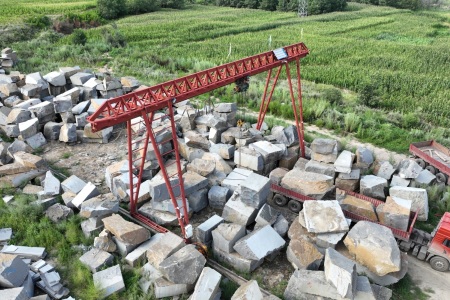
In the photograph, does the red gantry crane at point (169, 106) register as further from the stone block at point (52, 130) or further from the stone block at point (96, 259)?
the stone block at point (52, 130)

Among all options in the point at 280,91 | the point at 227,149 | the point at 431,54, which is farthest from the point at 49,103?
the point at 431,54

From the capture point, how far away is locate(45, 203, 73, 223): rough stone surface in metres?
9.66

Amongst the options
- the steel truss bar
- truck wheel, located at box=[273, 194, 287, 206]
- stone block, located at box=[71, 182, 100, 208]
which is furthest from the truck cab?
stone block, located at box=[71, 182, 100, 208]

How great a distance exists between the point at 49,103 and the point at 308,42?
→ 77.5 feet

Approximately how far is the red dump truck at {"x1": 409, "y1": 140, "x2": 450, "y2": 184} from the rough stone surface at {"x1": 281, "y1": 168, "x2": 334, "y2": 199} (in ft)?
13.9

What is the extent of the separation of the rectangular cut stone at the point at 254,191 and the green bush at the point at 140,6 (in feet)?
131

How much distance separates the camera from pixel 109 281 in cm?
776

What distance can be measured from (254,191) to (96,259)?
3982mm

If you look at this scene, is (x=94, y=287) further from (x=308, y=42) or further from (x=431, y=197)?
(x=308, y=42)

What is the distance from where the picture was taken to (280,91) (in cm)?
1830

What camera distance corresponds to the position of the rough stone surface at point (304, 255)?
8.04m

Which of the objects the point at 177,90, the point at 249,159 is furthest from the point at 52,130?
the point at 249,159

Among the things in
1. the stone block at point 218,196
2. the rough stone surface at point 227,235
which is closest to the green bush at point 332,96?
the stone block at point 218,196

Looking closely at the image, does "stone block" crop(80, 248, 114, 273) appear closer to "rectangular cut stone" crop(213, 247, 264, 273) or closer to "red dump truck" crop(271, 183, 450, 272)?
"rectangular cut stone" crop(213, 247, 264, 273)
